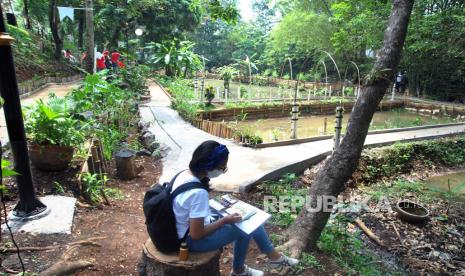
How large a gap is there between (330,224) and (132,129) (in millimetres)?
5389

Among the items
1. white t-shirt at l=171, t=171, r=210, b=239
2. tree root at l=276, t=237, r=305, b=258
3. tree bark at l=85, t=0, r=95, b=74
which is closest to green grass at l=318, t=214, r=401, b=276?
tree root at l=276, t=237, r=305, b=258

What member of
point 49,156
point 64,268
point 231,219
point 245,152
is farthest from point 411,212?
point 49,156

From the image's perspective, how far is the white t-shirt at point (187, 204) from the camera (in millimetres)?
2418

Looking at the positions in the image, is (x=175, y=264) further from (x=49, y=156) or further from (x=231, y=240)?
(x=49, y=156)

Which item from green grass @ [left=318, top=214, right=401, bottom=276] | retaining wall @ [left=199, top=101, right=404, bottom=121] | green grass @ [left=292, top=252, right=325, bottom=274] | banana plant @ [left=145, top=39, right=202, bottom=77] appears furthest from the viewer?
banana plant @ [left=145, top=39, right=202, bottom=77]

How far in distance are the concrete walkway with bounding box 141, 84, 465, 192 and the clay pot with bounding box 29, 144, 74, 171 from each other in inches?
66.4

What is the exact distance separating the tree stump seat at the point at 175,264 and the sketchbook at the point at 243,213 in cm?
28

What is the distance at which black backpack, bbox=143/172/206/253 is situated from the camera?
2453mm

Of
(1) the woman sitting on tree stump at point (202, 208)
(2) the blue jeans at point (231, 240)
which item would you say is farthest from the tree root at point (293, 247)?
(1) the woman sitting on tree stump at point (202, 208)

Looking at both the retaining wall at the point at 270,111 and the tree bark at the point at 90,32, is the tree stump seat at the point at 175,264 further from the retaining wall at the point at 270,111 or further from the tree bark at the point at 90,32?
the tree bark at the point at 90,32

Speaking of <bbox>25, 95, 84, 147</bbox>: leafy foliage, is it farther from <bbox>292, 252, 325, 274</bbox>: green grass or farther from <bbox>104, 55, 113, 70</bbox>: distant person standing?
<bbox>104, 55, 113, 70</bbox>: distant person standing

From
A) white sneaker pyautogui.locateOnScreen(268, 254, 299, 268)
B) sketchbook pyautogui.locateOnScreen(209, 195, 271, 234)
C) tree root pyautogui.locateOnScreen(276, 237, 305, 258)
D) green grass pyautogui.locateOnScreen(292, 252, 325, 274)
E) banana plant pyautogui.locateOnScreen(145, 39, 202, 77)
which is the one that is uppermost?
banana plant pyautogui.locateOnScreen(145, 39, 202, 77)

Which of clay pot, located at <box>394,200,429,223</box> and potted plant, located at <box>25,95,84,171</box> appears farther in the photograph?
clay pot, located at <box>394,200,429,223</box>

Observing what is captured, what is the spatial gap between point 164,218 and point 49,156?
9.37 feet
